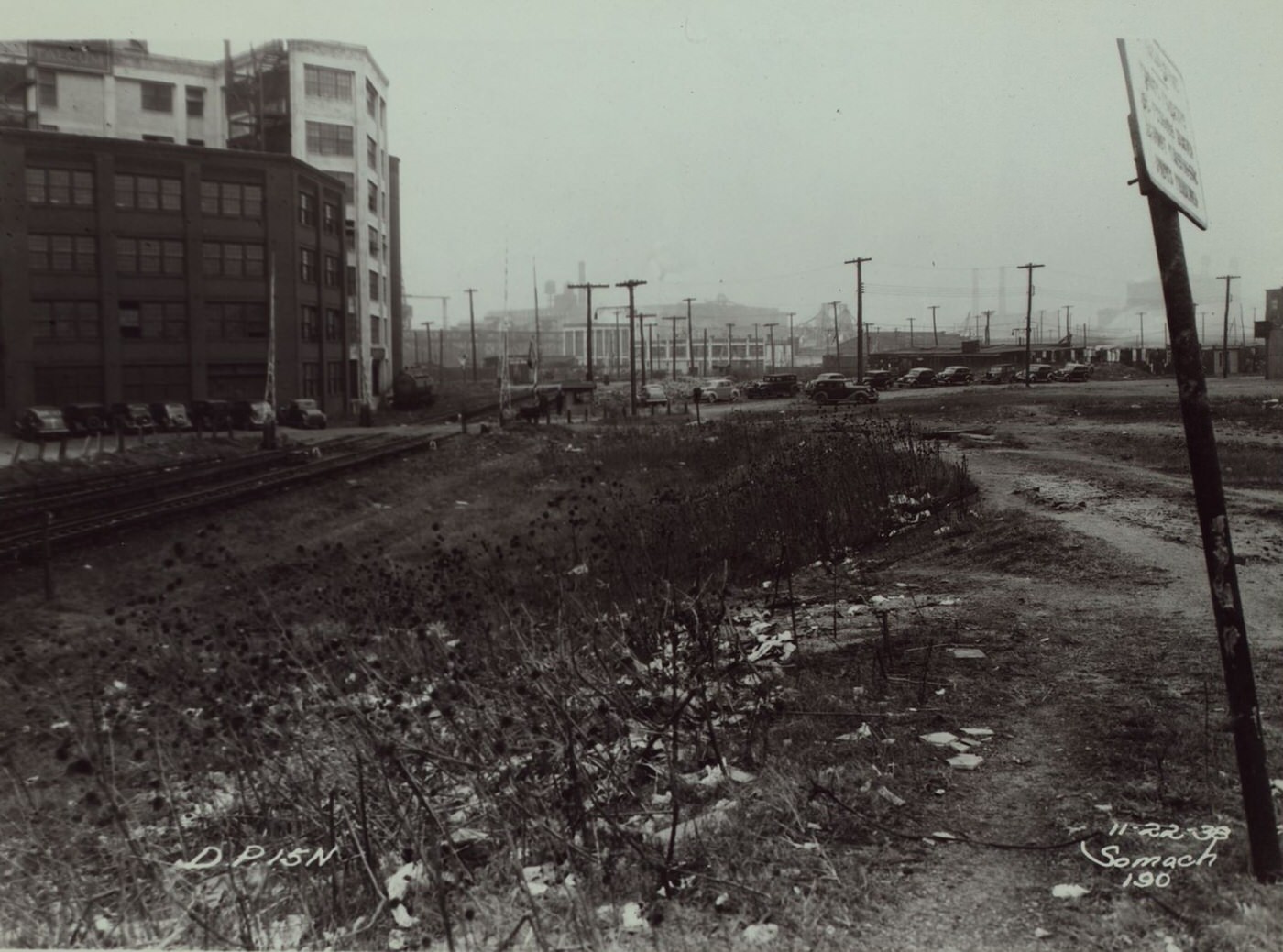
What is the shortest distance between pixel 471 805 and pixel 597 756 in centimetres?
73

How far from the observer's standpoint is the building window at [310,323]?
139 feet

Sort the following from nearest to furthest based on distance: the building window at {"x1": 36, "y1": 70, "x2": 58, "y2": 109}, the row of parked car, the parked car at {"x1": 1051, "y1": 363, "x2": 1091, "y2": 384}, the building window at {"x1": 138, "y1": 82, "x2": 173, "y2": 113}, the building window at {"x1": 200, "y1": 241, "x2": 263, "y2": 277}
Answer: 1. the row of parked car
2. the building window at {"x1": 200, "y1": 241, "x2": 263, "y2": 277}
3. the building window at {"x1": 36, "y1": 70, "x2": 58, "y2": 109}
4. the building window at {"x1": 138, "y1": 82, "x2": 173, "y2": 113}
5. the parked car at {"x1": 1051, "y1": 363, "x2": 1091, "y2": 384}

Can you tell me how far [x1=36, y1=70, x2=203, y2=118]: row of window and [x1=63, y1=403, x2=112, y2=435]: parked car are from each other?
23.3m

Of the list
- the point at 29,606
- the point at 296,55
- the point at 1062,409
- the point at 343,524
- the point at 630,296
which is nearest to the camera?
the point at 29,606

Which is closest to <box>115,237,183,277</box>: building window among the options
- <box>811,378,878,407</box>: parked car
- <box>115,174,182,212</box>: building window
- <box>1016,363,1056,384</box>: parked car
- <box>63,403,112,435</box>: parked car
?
<box>115,174,182,212</box>: building window

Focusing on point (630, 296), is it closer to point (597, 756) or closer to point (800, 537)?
point (800, 537)

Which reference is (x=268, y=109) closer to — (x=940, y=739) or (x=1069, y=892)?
(x=940, y=739)

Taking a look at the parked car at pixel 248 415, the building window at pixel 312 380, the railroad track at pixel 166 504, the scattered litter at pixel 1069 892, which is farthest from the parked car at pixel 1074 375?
the scattered litter at pixel 1069 892

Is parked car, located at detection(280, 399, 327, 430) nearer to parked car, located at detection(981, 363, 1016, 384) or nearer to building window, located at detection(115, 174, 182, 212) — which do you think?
building window, located at detection(115, 174, 182, 212)

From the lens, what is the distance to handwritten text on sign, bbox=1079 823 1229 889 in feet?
12.8

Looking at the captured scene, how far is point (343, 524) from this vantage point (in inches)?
741

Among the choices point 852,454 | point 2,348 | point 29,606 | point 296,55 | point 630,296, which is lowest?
point 29,606

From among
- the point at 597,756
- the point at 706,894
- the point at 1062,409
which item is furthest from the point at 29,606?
the point at 1062,409

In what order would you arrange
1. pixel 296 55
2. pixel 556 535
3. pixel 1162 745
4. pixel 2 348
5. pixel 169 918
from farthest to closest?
pixel 296 55 → pixel 2 348 → pixel 556 535 → pixel 1162 745 → pixel 169 918
